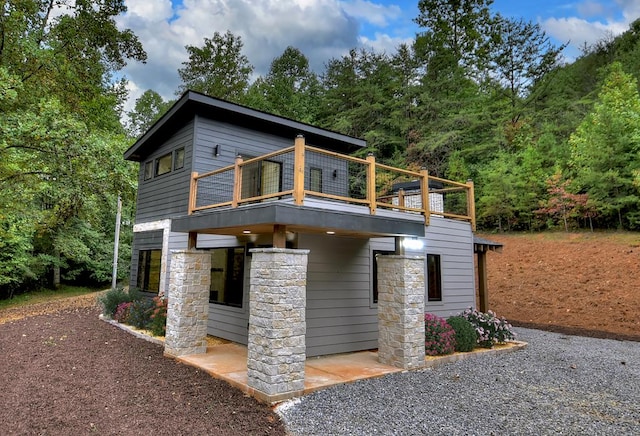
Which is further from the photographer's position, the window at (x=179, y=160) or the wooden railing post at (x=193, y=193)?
the window at (x=179, y=160)

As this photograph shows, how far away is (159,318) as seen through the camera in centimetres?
839

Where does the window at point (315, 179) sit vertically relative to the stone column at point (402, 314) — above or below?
above

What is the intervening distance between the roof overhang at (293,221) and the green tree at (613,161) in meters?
14.1

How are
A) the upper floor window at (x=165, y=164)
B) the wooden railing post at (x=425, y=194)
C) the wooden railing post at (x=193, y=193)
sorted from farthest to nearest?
the upper floor window at (x=165, y=164) < the wooden railing post at (x=425, y=194) < the wooden railing post at (x=193, y=193)

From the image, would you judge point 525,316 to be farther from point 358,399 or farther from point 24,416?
point 24,416

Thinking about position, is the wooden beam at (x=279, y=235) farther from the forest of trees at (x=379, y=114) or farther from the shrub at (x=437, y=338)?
the forest of trees at (x=379, y=114)

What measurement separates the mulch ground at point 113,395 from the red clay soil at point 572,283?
10.3 metres

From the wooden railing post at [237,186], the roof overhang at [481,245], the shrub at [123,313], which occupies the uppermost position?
the wooden railing post at [237,186]

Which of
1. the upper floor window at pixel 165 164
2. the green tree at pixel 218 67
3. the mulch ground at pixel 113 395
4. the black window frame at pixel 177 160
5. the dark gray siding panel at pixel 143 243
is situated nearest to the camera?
the mulch ground at pixel 113 395

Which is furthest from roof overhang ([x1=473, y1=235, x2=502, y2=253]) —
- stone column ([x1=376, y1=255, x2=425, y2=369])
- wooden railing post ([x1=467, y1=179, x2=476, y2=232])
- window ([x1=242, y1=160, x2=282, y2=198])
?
window ([x1=242, y1=160, x2=282, y2=198])

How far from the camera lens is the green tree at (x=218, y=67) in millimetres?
26438

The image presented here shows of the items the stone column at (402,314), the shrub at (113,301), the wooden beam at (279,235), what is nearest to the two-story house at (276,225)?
the wooden beam at (279,235)

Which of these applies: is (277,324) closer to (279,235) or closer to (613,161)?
(279,235)

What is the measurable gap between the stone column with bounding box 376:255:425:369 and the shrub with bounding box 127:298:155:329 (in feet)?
19.7
